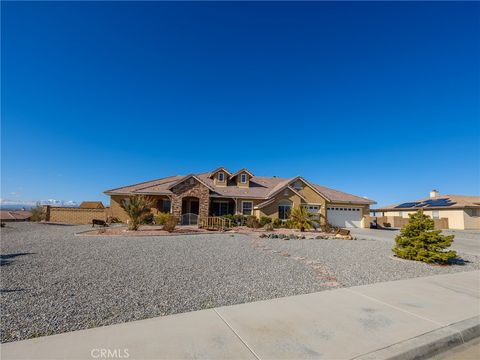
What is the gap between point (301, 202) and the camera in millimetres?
27953

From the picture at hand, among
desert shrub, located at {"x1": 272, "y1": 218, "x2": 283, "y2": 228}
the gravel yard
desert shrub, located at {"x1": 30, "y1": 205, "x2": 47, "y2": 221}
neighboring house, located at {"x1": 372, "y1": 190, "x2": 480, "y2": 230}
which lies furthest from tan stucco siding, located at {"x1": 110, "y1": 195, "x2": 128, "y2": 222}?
neighboring house, located at {"x1": 372, "y1": 190, "x2": 480, "y2": 230}

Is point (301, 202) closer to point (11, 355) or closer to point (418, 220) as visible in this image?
→ point (418, 220)

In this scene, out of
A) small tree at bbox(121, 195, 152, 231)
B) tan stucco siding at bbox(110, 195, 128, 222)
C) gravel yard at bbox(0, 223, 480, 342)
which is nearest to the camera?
gravel yard at bbox(0, 223, 480, 342)

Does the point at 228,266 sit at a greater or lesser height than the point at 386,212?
lesser

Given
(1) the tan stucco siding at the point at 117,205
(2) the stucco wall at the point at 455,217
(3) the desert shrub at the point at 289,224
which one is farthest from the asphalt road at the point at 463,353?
(2) the stucco wall at the point at 455,217

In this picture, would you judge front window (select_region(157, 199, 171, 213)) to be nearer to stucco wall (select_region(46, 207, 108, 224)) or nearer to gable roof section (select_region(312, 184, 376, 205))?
stucco wall (select_region(46, 207, 108, 224))

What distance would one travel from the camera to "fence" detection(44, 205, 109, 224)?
1022 inches

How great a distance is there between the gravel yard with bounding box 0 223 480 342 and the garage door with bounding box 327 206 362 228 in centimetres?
1779

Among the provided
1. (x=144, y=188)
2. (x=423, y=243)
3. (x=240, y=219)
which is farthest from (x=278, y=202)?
(x=423, y=243)

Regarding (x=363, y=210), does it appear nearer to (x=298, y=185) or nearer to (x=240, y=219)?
(x=298, y=185)

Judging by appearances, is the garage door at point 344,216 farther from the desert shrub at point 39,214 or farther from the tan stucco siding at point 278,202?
the desert shrub at point 39,214

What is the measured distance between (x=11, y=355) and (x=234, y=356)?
2.77m

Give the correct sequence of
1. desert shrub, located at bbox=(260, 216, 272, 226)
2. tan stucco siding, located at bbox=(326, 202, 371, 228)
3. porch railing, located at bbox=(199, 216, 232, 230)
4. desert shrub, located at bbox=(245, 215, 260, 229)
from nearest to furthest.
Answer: porch railing, located at bbox=(199, 216, 232, 230) < desert shrub, located at bbox=(245, 215, 260, 229) < desert shrub, located at bbox=(260, 216, 272, 226) < tan stucco siding, located at bbox=(326, 202, 371, 228)

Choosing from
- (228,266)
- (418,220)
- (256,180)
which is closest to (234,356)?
(228,266)
